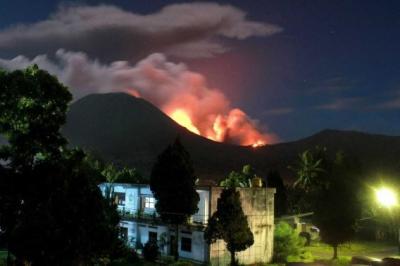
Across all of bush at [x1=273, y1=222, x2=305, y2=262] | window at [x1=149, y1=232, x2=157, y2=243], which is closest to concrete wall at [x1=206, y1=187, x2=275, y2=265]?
bush at [x1=273, y1=222, x2=305, y2=262]

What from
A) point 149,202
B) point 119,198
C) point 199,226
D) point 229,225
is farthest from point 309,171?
point 229,225

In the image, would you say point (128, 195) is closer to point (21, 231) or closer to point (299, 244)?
point (299, 244)

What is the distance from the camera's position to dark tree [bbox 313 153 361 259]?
159ft

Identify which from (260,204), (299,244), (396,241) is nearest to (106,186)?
(260,204)

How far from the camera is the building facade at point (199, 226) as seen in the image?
42469 mm

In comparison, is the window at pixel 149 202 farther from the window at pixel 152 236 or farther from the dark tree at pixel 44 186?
the dark tree at pixel 44 186

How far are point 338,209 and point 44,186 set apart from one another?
36.1 meters

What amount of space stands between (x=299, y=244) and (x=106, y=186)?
2379cm

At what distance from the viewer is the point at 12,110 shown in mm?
20906

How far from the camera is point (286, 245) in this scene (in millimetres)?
48281

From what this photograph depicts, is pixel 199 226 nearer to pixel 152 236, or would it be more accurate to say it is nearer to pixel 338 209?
pixel 152 236

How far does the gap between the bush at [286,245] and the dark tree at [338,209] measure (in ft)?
10.1

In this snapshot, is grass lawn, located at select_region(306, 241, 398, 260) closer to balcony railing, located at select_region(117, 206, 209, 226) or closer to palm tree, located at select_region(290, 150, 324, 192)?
balcony railing, located at select_region(117, 206, 209, 226)

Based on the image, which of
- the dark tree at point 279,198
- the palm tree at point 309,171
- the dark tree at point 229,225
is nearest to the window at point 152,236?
the dark tree at point 229,225
